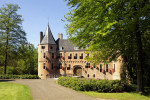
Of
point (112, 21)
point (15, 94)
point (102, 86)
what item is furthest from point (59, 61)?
point (112, 21)

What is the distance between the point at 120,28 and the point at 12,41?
2559 cm

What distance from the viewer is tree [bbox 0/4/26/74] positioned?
2888 centimetres

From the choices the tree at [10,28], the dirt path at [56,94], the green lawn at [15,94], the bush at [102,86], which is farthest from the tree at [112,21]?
the tree at [10,28]

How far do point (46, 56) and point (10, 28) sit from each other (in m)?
10.4

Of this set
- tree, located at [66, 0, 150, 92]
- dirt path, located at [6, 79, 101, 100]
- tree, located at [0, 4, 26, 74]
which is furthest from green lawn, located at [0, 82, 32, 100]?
tree, located at [0, 4, 26, 74]

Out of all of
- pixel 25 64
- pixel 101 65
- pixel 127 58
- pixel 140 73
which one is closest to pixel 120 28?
pixel 140 73

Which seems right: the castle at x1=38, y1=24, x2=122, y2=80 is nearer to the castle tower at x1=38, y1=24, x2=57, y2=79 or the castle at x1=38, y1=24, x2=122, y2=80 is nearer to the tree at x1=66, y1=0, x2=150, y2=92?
the castle tower at x1=38, y1=24, x2=57, y2=79

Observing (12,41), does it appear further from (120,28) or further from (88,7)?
(120,28)

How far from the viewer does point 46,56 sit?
116 feet

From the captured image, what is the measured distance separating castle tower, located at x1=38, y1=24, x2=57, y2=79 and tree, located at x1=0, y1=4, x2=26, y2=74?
625 centimetres

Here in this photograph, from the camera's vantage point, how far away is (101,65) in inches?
1319

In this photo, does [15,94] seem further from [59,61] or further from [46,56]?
[59,61]

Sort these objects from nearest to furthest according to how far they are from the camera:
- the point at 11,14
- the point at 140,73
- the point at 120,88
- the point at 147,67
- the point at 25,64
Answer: the point at 140,73, the point at 120,88, the point at 147,67, the point at 11,14, the point at 25,64

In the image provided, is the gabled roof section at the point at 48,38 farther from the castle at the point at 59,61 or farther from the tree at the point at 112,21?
the tree at the point at 112,21
